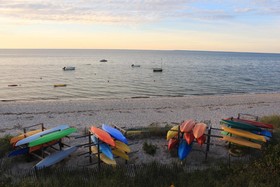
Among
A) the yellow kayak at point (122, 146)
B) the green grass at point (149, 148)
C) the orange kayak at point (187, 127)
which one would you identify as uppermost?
the orange kayak at point (187, 127)

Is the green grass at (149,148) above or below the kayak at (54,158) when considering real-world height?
below

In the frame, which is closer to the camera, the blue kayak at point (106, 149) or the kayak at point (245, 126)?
the blue kayak at point (106, 149)

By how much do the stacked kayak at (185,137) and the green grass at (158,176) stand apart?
179 cm

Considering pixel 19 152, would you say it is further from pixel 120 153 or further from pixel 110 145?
pixel 120 153

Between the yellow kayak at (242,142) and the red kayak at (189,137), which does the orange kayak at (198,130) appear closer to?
the red kayak at (189,137)

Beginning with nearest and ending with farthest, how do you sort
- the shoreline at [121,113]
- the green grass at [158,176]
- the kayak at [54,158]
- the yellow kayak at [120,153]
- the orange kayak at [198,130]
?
the green grass at [158,176]
the kayak at [54,158]
the yellow kayak at [120,153]
the orange kayak at [198,130]
the shoreline at [121,113]

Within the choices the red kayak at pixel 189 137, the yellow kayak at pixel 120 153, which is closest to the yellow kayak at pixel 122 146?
the yellow kayak at pixel 120 153

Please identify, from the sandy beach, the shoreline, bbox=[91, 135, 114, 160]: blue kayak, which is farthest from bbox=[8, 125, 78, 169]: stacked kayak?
the shoreline

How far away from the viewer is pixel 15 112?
21.5m

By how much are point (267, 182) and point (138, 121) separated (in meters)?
11.8

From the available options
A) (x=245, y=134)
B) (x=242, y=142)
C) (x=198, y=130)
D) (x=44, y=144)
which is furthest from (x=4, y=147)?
(x=245, y=134)

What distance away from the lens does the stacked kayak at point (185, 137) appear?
9609mm

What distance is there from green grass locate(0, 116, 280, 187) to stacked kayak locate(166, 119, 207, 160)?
1.79 meters

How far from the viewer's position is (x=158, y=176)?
6949mm
